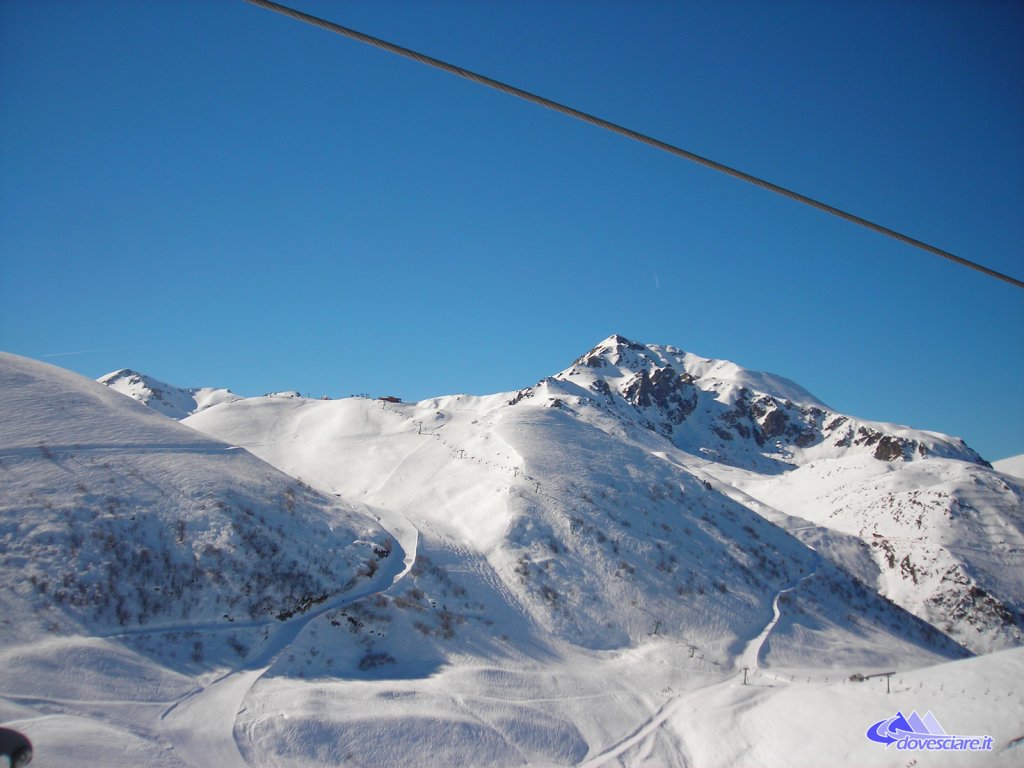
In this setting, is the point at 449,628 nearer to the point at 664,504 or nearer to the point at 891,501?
the point at 664,504

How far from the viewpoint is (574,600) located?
2292cm

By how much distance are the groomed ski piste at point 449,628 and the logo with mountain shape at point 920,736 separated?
0.82 ft

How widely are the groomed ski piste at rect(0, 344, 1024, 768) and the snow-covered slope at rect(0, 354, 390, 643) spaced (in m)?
0.09

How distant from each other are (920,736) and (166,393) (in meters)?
148

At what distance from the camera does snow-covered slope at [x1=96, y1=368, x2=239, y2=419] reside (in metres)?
121

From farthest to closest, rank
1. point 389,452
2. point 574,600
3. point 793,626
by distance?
1. point 389,452
2. point 793,626
3. point 574,600

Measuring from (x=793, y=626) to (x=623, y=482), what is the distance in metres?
10.8

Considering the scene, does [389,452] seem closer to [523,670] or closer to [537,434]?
[537,434]

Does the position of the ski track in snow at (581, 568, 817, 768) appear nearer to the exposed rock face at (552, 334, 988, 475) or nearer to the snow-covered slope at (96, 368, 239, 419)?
the exposed rock face at (552, 334, 988, 475)

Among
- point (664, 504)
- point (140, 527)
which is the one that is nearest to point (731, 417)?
point (664, 504)

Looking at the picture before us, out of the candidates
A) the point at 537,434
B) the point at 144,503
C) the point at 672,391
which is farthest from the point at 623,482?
the point at 672,391

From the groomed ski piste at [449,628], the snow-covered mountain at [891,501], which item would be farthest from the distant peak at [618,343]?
the groomed ski piste at [449,628]

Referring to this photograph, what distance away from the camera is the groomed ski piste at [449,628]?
1195cm

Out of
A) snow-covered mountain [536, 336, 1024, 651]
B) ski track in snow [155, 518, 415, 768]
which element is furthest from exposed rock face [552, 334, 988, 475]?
ski track in snow [155, 518, 415, 768]
